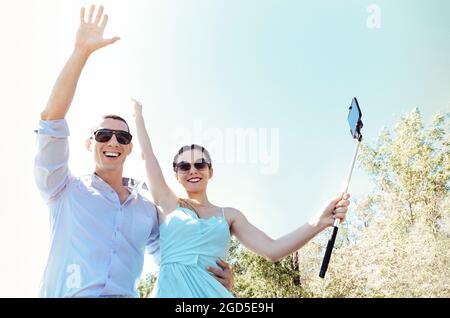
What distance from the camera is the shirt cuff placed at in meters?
3.85

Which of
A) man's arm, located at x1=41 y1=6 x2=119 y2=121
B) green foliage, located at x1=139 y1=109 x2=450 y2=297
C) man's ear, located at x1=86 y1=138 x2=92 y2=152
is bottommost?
green foliage, located at x1=139 y1=109 x2=450 y2=297

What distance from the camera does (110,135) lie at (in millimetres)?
4480

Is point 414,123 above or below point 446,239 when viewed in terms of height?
above

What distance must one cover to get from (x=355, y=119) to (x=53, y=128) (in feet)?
8.46

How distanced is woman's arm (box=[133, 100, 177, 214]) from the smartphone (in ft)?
5.72

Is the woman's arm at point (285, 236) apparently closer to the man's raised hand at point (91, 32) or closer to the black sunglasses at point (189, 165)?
the black sunglasses at point (189, 165)

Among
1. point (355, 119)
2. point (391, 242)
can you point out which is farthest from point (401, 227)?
point (355, 119)

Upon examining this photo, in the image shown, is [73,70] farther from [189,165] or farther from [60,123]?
[189,165]

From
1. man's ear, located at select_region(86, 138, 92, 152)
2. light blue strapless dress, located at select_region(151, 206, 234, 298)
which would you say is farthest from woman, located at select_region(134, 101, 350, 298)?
man's ear, located at select_region(86, 138, 92, 152)

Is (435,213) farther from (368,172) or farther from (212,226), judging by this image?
(212,226)

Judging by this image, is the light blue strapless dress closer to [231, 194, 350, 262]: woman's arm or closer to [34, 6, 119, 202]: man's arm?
[231, 194, 350, 262]: woman's arm

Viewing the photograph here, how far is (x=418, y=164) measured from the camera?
821 inches
